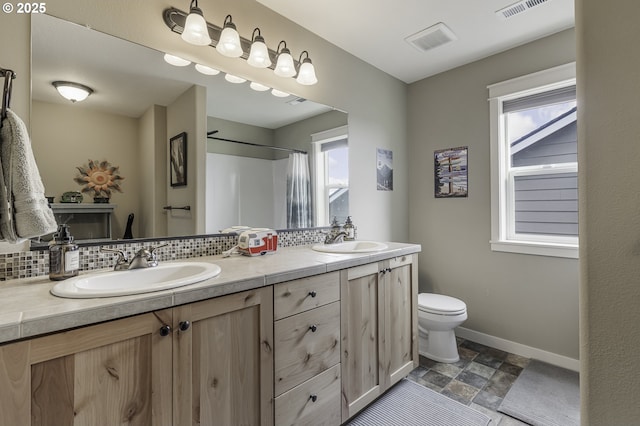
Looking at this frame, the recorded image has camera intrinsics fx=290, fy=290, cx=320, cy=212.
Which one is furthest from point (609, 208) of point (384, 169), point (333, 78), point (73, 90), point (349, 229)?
point (384, 169)

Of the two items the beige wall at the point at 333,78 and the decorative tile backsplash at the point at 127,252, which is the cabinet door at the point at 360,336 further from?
the beige wall at the point at 333,78

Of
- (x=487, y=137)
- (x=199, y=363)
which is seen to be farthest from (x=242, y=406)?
(x=487, y=137)

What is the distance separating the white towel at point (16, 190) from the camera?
87 centimetres

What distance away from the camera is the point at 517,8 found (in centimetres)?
190

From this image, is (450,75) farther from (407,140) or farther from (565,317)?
(565,317)

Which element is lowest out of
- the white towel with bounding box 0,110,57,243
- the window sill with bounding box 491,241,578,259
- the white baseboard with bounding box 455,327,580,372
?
the white baseboard with bounding box 455,327,580,372

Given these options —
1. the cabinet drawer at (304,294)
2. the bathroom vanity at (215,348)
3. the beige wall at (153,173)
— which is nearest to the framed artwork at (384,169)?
the bathroom vanity at (215,348)

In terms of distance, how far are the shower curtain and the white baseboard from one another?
1798mm

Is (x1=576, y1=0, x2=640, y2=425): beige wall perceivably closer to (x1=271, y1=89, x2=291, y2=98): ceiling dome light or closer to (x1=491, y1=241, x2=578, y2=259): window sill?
(x1=271, y1=89, x2=291, y2=98): ceiling dome light

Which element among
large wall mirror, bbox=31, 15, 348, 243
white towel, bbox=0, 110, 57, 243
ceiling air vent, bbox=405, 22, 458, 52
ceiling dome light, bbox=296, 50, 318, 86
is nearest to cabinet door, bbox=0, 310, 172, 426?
white towel, bbox=0, 110, 57, 243

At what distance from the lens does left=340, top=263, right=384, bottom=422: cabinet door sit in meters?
1.53

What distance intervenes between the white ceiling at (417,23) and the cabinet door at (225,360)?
1844mm

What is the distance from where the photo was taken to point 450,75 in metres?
2.72

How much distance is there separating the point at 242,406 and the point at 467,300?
7.39ft
